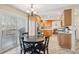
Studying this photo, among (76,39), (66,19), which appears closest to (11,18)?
(66,19)

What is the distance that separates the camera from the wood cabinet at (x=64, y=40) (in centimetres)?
243

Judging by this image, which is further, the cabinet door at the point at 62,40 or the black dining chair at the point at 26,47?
the cabinet door at the point at 62,40

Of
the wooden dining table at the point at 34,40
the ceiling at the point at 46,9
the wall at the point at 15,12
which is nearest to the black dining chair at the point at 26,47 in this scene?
the wooden dining table at the point at 34,40

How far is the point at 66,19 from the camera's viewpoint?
2.43m

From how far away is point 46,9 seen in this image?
7.77ft

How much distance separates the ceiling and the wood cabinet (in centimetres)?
50

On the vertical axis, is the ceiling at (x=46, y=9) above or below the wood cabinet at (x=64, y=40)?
above

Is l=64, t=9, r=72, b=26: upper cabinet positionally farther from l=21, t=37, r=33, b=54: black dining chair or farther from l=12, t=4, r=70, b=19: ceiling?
l=21, t=37, r=33, b=54: black dining chair

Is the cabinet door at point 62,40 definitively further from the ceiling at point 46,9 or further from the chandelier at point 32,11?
the chandelier at point 32,11

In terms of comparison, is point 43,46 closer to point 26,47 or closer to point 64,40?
point 26,47

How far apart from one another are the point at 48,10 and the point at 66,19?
0.44 meters

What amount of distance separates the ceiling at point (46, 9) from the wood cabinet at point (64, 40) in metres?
0.50

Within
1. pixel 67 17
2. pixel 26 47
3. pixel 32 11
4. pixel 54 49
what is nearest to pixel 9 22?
pixel 32 11
